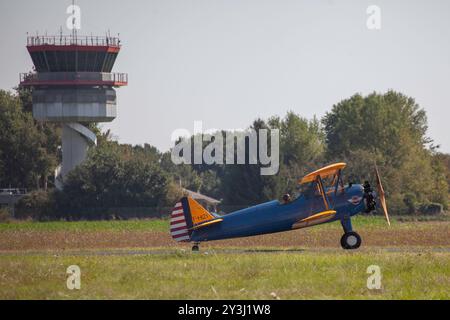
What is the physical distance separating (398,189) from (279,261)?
52.2 m

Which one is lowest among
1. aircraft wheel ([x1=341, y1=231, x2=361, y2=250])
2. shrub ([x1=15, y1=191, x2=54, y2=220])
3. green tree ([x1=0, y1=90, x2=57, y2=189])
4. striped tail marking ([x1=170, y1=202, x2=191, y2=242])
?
shrub ([x1=15, y1=191, x2=54, y2=220])

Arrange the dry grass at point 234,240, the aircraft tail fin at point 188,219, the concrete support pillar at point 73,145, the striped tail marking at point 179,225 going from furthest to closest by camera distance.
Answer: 1. the concrete support pillar at point 73,145
2. the dry grass at point 234,240
3. the striped tail marking at point 179,225
4. the aircraft tail fin at point 188,219

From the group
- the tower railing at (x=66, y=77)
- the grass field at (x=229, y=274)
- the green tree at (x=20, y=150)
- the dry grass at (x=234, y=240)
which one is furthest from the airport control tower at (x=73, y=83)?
the grass field at (x=229, y=274)

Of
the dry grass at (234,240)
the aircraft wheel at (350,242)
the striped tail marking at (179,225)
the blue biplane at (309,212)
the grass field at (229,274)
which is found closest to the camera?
the grass field at (229,274)

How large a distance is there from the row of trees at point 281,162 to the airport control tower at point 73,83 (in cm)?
314

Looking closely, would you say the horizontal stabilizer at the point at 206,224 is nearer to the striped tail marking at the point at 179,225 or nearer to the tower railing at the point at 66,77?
the striped tail marking at the point at 179,225

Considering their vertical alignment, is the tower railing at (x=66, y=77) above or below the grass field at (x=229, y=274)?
above

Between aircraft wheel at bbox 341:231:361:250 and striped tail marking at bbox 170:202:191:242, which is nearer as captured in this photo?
aircraft wheel at bbox 341:231:361:250

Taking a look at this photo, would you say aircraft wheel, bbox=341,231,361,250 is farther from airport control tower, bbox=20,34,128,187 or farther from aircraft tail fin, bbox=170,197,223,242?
airport control tower, bbox=20,34,128,187

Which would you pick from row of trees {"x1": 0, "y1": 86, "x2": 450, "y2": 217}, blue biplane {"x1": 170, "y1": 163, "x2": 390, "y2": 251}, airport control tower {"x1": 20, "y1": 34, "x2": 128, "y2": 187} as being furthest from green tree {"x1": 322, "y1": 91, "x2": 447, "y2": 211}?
blue biplane {"x1": 170, "y1": 163, "x2": 390, "y2": 251}

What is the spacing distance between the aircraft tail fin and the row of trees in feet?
102

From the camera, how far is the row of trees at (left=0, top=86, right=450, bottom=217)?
8138 cm

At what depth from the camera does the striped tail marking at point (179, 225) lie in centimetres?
3416

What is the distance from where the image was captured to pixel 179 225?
112 feet
